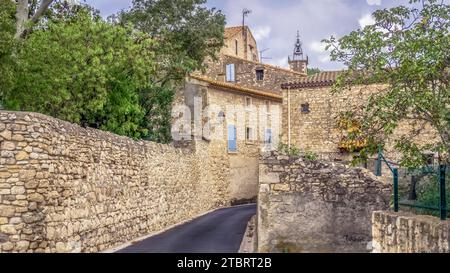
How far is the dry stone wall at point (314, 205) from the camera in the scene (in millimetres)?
13805

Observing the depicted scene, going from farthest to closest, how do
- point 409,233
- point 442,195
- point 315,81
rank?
point 315,81 < point 409,233 < point 442,195

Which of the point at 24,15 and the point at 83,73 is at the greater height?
the point at 24,15

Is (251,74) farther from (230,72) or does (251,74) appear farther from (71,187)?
(71,187)

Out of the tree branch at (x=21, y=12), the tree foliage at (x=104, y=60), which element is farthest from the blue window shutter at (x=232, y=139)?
the tree branch at (x=21, y=12)

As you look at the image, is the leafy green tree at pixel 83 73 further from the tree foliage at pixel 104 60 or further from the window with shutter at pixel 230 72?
the window with shutter at pixel 230 72

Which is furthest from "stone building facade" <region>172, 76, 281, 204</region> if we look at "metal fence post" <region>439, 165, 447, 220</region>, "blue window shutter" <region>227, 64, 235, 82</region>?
"metal fence post" <region>439, 165, 447, 220</region>

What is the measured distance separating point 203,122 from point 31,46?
15.8m

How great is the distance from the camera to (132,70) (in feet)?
73.3

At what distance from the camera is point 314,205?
13.9 m

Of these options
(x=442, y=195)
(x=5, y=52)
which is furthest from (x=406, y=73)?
(x=5, y=52)

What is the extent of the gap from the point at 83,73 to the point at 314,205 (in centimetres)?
988
